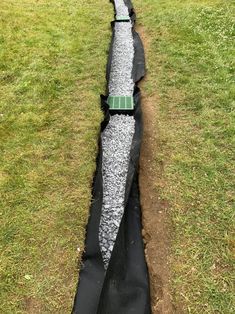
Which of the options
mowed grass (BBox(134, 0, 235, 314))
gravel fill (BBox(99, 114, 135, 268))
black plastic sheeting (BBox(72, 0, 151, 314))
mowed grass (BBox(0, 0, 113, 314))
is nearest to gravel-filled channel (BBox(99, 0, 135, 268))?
gravel fill (BBox(99, 114, 135, 268))

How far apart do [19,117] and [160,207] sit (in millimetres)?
3370

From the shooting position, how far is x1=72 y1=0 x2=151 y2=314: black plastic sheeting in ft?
12.2

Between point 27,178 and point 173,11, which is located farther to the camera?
point 173,11

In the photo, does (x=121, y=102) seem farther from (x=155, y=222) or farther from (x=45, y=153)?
(x=155, y=222)

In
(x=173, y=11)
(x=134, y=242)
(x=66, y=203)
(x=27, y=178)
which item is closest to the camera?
(x=134, y=242)

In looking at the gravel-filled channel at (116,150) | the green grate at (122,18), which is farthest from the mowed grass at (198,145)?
the green grate at (122,18)

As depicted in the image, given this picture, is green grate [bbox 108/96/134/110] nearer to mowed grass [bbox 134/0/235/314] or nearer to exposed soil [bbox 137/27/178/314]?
mowed grass [bbox 134/0/235/314]

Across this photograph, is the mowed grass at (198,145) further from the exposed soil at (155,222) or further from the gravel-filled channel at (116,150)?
the gravel-filled channel at (116,150)

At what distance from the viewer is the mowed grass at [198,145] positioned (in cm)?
411

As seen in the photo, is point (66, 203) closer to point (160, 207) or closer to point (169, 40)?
point (160, 207)

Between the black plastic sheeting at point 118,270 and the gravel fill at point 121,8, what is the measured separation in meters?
8.66

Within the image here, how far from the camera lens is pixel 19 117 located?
6457mm

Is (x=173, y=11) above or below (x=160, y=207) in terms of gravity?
above

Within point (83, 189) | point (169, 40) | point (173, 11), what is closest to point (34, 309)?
point (83, 189)
